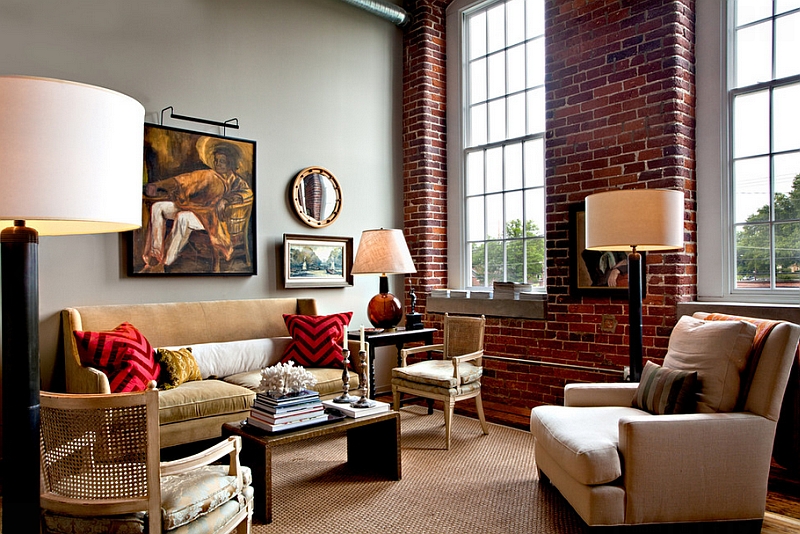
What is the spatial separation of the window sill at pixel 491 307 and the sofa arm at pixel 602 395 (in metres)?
1.56

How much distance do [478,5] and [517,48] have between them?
0.67m

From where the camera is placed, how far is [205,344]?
13.8 ft

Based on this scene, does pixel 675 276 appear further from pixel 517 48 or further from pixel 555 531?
pixel 517 48

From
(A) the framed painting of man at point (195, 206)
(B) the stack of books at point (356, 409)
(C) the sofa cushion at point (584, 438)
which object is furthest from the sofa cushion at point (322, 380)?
(C) the sofa cushion at point (584, 438)

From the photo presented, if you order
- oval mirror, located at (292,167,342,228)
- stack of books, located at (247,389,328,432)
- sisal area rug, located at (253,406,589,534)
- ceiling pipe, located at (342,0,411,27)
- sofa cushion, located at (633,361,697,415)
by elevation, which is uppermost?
ceiling pipe, located at (342,0,411,27)

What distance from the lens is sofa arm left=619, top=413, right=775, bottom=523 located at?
2.42 metres

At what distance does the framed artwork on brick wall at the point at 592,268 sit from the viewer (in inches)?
166

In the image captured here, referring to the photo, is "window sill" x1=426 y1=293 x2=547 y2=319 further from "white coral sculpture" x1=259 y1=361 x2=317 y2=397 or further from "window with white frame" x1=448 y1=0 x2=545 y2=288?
"white coral sculpture" x1=259 y1=361 x2=317 y2=397

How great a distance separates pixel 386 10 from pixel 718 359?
14.2ft

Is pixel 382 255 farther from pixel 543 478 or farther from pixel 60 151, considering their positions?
pixel 60 151

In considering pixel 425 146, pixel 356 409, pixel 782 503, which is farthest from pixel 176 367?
pixel 782 503

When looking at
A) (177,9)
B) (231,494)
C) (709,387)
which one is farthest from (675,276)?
(177,9)

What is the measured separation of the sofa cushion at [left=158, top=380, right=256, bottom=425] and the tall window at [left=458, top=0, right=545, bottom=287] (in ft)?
8.74

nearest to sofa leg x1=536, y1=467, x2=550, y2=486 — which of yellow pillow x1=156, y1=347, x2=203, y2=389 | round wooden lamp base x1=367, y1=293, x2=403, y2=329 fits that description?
round wooden lamp base x1=367, y1=293, x2=403, y2=329
